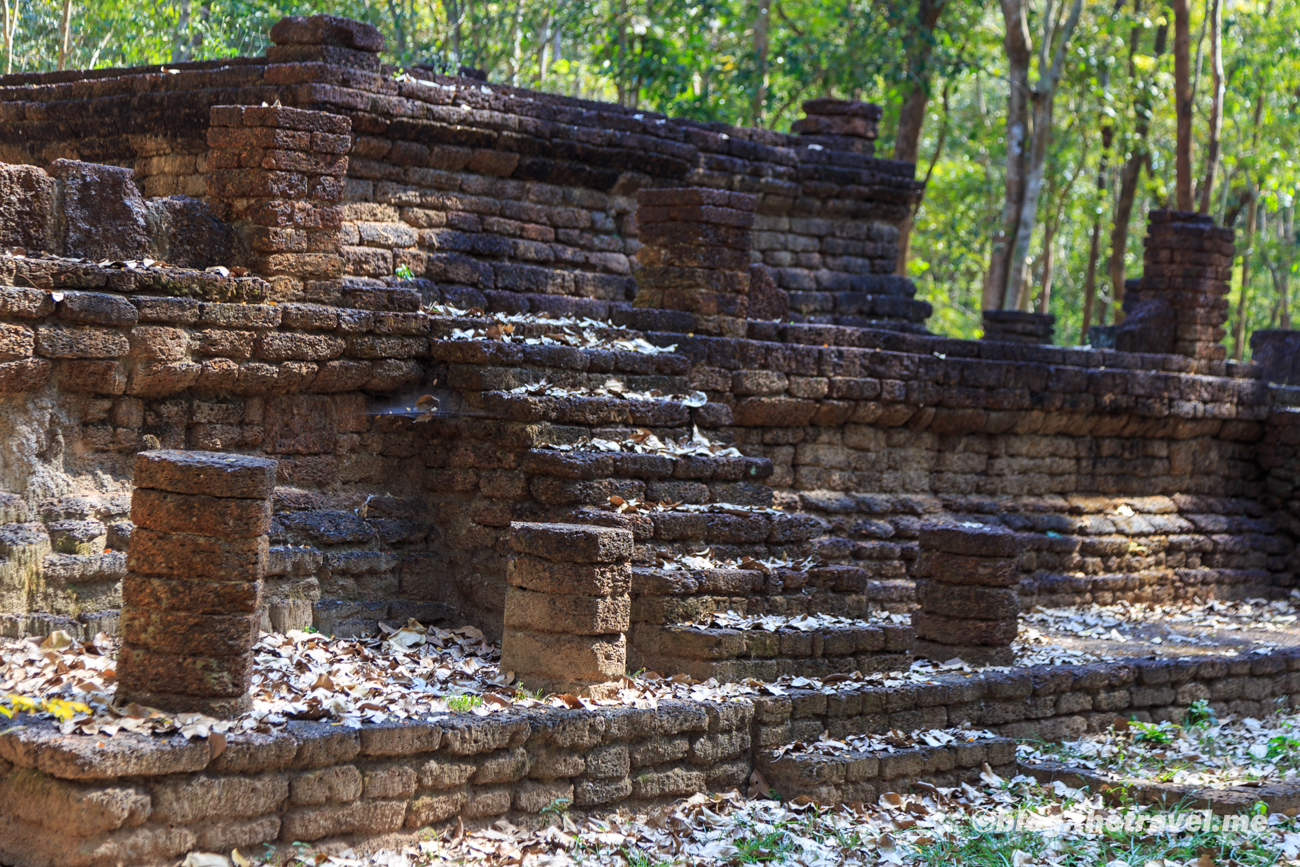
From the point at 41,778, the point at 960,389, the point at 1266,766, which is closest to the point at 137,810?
the point at 41,778

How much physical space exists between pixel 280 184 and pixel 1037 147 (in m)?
13.4

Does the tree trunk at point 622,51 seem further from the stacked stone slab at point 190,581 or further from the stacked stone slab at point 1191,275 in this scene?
the stacked stone slab at point 190,581

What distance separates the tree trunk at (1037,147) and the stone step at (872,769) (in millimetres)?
11833

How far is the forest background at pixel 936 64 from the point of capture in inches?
654

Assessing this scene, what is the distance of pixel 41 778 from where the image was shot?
4.84 m

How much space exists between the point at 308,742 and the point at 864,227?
30.6 feet

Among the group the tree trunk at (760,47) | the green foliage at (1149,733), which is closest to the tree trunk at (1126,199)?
the tree trunk at (760,47)

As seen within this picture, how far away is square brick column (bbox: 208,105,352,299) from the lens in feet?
25.0

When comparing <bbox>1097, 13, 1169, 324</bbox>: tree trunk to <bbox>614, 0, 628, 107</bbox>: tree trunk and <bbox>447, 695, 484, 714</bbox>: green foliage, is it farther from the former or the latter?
<bbox>447, 695, 484, 714</bbox>: green foliage

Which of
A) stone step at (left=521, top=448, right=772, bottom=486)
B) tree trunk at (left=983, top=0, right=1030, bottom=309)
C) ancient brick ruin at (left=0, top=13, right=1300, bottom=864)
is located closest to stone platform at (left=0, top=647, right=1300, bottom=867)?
ancient brick ruin at (left=0, top=13, right=1300, bottom=864)

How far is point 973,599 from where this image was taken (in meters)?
8.59

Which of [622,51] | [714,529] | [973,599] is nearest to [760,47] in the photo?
[622,51]

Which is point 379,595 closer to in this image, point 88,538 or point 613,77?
point 88,538

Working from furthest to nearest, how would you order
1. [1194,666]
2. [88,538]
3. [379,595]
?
[1194,666], [379,595], [88,538]
